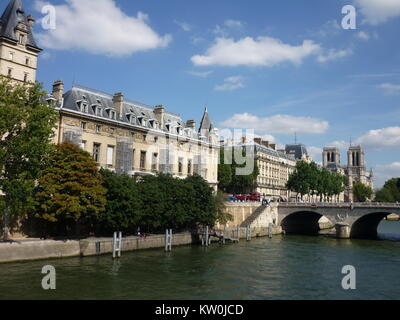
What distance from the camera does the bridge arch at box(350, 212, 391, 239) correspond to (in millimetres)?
70812

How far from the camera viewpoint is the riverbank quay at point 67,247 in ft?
115

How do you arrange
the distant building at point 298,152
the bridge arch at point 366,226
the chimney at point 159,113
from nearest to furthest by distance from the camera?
the chimney at point 159,113 < the bridge arch at point 366,226 < the distant building at point 298,152

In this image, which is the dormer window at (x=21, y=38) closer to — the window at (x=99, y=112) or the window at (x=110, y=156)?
the window at (x=99, y=112)

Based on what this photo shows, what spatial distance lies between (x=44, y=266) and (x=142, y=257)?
1047 centimetres

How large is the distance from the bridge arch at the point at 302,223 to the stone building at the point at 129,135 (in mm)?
18149

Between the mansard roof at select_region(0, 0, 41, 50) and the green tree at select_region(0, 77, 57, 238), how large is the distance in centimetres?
1055

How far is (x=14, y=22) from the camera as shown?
44.2 meters

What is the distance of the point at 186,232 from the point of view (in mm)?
55156

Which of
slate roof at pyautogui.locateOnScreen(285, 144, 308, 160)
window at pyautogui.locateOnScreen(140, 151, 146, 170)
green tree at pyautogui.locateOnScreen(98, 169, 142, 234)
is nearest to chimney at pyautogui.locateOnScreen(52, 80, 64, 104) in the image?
green tree at pyautogui.locateOnScreen(98, 169, 142, 234)

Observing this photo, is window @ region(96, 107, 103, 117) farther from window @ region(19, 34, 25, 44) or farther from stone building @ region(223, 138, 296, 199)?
stone building @ region(223, 138, 296, 199)

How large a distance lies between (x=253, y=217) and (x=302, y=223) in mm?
19678

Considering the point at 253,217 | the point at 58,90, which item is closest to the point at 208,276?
the point at 58,90

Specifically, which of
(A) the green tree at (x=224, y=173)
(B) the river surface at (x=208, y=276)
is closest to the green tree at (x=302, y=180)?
(A) the green tree at (x=224, y=173)
